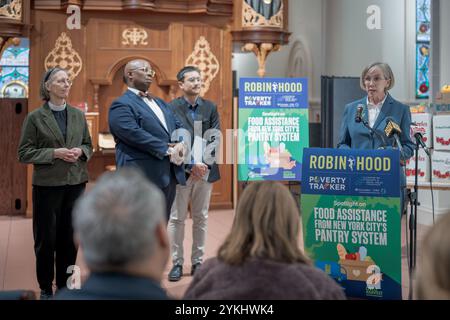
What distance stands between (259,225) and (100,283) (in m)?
0.77

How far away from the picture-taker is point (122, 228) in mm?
1356

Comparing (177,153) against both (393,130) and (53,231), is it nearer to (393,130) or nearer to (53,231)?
(53,231)

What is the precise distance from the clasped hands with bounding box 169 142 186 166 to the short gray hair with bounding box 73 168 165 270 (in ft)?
10.3

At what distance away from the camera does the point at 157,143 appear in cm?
448

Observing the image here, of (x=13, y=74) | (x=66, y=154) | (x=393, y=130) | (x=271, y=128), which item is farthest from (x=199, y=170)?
(x=13, y=74)

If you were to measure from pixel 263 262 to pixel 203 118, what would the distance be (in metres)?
3.20

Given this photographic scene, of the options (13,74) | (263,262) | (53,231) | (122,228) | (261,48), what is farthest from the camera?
(13,74)

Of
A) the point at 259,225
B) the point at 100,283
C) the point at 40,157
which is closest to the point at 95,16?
the point at 40,157

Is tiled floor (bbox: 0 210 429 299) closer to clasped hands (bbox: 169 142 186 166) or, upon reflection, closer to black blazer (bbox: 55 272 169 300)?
clasped hands (bbox: 169 142 186 166)

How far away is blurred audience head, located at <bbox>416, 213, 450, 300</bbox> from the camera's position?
1.39 meters

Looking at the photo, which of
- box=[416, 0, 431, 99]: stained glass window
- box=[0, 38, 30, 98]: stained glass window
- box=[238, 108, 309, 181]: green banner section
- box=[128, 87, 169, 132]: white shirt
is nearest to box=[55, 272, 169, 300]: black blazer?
box=[128, 87, 169, 132]: white shirt

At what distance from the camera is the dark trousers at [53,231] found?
407 cm

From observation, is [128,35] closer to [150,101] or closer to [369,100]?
[150,101]

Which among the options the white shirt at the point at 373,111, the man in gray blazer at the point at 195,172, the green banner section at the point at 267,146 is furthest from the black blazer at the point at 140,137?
the green banner section at the point at 267,146
